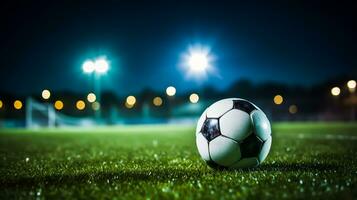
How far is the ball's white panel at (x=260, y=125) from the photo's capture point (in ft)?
21.7

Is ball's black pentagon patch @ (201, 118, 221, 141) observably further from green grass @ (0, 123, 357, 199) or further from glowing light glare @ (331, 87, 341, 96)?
glowing light glare @ (331, 87, 341, 96)

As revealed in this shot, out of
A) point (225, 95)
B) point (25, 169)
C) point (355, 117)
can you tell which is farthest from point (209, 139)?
point (225, 95)

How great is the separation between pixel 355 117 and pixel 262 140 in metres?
71.9

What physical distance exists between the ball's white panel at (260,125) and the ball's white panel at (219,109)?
446 millimetres

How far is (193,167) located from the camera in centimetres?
734

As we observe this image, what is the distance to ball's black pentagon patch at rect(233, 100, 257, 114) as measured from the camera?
22.1 ft

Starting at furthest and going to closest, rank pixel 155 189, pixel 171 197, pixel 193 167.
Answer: pixel 193 167 → pixel 155 189 → pixel 171 197

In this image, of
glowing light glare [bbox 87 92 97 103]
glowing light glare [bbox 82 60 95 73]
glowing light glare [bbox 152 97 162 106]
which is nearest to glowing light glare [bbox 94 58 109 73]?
glowing light glare [bbox 82 60 95 73]

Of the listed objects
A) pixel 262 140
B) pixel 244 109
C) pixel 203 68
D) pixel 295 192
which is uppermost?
pixel 203 68

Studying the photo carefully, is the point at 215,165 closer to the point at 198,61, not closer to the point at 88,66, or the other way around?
the point at 198,61

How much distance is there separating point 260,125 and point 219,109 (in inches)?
29.4

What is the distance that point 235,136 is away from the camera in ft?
21.2

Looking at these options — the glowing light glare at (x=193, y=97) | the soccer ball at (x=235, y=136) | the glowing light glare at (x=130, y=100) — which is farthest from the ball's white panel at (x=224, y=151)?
the glowing light glare at (x=130, y=100)

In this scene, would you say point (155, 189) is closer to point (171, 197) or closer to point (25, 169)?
point (171, 197)
